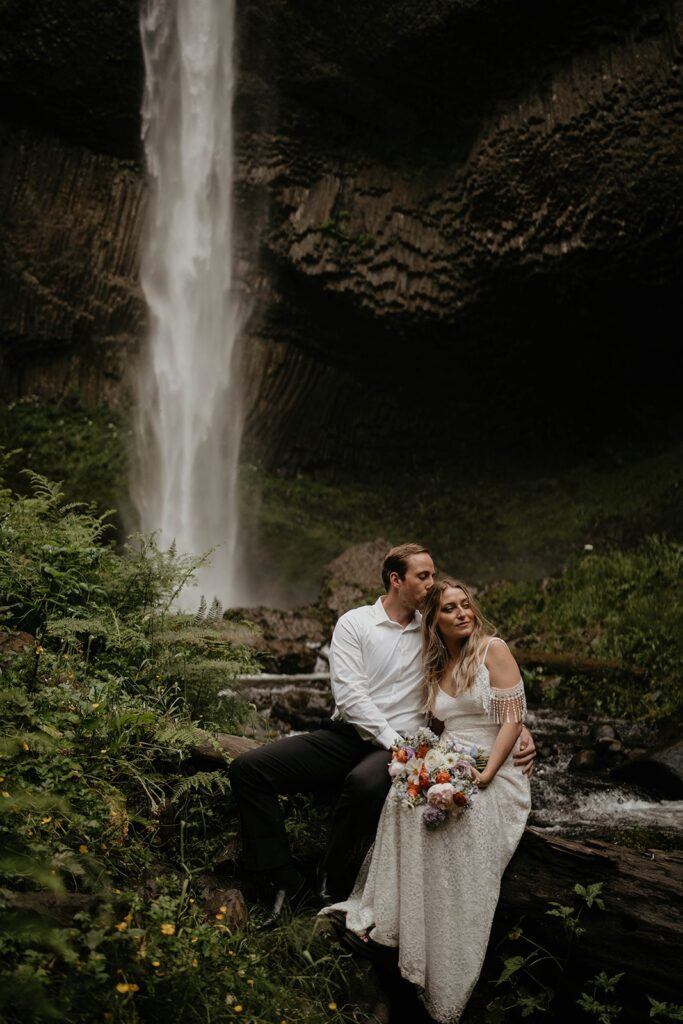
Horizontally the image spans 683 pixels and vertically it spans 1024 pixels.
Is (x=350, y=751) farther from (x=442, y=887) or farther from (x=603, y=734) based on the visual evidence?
(x=603, y=734)

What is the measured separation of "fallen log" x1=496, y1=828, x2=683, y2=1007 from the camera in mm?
3721

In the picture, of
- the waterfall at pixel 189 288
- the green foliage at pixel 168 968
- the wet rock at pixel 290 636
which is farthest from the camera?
the waterfall at pixel 189 288

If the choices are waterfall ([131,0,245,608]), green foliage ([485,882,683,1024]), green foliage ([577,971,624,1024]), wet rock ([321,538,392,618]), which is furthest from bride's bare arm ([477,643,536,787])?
waterfall ([131,0,245,608])

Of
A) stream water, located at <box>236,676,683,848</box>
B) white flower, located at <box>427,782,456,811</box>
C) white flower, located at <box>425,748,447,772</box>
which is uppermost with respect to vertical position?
white flower, located at <box>425,748,447,772</box>

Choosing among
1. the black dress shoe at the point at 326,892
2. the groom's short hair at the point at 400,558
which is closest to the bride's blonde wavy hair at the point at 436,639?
the groom's short hair at the point at 400,558

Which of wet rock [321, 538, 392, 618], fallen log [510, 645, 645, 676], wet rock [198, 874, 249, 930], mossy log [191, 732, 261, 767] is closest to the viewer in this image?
wet rock [198, 874, 249, 930]

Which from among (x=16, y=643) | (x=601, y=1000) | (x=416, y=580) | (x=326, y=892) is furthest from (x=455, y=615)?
(x=16, y=643)

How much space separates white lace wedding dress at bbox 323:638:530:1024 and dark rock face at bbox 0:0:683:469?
1462 centimetres

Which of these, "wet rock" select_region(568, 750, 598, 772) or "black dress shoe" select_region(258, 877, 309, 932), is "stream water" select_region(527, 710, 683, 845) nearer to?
"wet rock" select_region(568, 750, 598, 772)

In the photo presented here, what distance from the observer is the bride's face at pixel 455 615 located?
4.31 metres

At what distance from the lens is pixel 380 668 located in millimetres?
4539

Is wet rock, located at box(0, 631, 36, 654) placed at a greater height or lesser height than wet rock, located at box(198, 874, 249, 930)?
greater

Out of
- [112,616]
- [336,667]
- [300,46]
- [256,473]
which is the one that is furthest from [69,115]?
[336,667]

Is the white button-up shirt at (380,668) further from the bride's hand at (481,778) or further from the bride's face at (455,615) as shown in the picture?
the bride's hand at (481,778)
